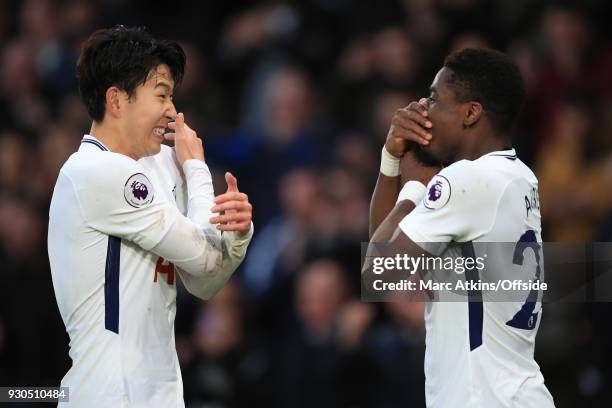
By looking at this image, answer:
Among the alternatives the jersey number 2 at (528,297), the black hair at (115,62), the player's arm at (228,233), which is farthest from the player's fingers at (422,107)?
the black hair at (115,62)

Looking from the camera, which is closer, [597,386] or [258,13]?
[597,386]

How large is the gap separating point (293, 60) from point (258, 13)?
3.16ft

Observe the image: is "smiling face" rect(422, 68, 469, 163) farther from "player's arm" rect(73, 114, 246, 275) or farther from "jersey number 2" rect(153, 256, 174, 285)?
"jersey number 2" rect(153, 256, 174, 285)

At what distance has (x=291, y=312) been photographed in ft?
26.6

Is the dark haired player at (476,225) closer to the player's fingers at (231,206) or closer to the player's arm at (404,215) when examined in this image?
the player's arm at (404,215)

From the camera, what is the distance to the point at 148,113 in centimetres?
473

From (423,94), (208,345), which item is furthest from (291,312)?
(423,94)

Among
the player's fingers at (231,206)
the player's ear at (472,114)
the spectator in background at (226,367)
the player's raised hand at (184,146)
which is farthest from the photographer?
the spectator in background at (226,367)

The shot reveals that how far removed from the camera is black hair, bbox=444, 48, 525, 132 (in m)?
4.72

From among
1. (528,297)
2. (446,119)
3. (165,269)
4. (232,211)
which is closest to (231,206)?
(232,211)

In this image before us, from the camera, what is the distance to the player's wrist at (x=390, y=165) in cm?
509

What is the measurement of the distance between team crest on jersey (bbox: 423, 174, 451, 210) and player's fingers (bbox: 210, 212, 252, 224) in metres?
0.69

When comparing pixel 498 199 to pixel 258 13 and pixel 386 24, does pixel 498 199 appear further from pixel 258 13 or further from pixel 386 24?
pixel 258 13

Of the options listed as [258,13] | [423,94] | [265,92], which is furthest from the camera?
[258,13]
